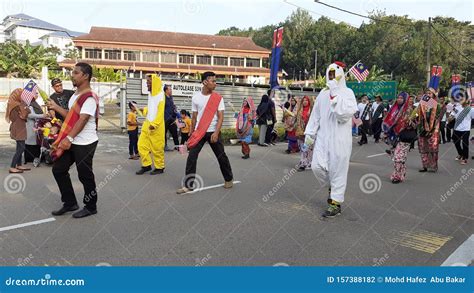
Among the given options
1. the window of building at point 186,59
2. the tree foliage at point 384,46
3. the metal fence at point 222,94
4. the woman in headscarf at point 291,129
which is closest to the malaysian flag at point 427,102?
the woman in headscarf at point 291,129

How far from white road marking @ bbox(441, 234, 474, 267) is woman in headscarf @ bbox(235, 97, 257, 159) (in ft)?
20.4

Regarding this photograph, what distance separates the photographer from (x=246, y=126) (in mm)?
10320

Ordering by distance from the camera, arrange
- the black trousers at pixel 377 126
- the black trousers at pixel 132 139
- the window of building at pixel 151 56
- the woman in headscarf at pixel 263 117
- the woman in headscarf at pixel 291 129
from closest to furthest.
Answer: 1. the black trousers at pixel 132 139
2. the woman in headscarf at pixel 291 129
3. the woman in headscarf at pixel 263 117
4. the black trousers at pixel 377 126
5. the window of building at pixel 151 56

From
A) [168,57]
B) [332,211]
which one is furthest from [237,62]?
[332,211]

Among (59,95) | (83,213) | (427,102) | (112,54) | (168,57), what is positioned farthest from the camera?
(168,57)

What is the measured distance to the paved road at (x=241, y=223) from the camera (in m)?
4.02

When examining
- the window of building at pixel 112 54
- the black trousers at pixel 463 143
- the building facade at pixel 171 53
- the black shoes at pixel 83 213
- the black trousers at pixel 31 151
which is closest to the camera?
the black shoes at pixel 83 213

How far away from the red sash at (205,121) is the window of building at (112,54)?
49696mm

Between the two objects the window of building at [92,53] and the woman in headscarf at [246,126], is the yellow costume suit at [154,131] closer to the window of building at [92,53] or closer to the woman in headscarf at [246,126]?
the woman in headscarf at [246,126]

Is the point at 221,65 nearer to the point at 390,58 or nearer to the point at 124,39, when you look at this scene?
the point at 124,39

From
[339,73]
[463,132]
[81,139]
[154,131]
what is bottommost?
[463,132]

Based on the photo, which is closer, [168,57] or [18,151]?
[18,151]

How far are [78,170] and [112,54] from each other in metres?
51.3

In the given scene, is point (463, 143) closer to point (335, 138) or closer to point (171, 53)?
point (335, 138)
